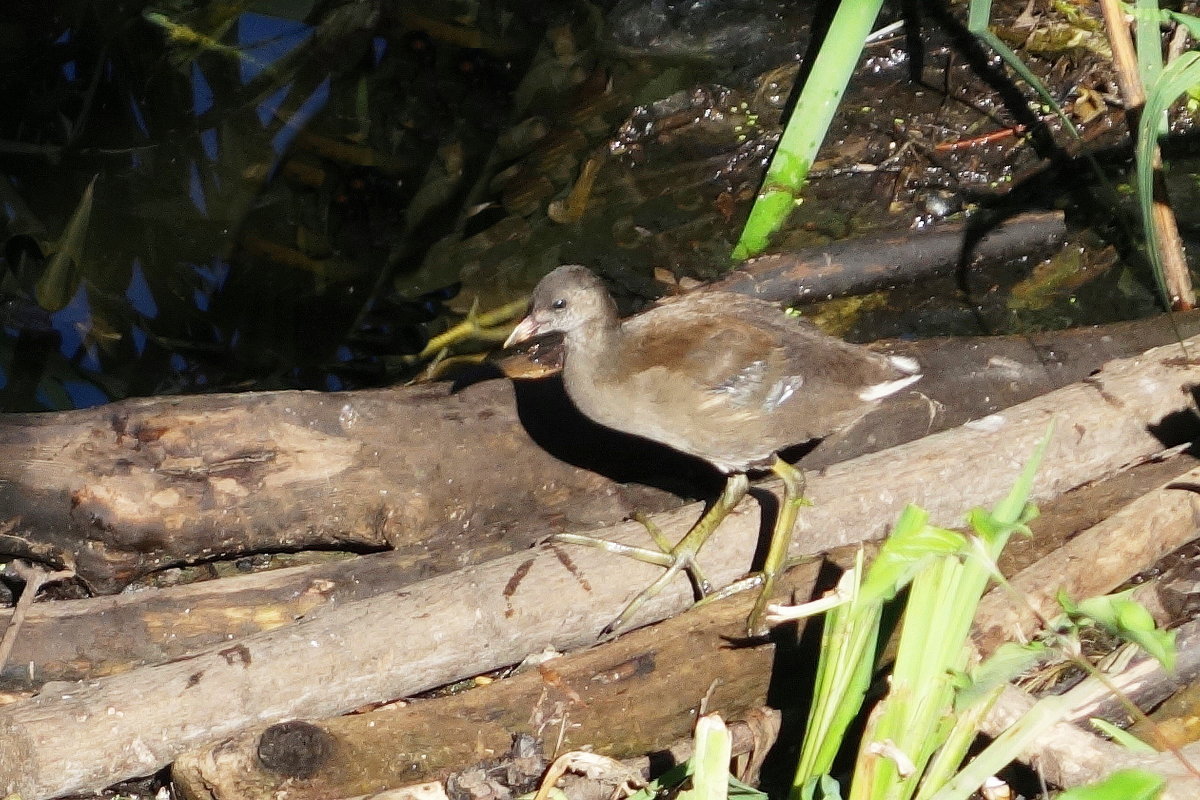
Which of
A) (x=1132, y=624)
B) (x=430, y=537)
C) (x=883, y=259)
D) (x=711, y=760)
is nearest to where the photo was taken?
(x=1132, y=624)

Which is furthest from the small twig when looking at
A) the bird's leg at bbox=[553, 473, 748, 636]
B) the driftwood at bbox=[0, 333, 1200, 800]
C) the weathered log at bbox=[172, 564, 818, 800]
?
the bird's leg at bbox=[553, 473, 748, 636]

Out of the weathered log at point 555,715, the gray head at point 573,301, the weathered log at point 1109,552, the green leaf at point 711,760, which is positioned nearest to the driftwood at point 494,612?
the weathered log at point 555,715

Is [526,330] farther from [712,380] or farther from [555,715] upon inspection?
[555,715]

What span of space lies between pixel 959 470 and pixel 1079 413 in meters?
0.40

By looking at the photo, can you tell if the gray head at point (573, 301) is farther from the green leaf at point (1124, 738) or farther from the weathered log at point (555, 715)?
the green leaf at point (1124, 738)

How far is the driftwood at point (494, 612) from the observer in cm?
272

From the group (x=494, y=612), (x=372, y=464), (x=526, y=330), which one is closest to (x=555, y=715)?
(x=494, y=612)

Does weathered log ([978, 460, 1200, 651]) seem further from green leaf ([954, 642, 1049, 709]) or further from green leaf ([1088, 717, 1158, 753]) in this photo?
green leaf ([954, 642, 1049, 709])

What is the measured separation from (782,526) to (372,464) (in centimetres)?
112

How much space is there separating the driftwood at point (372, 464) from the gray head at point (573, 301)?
1.08 ft

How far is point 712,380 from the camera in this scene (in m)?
3.26

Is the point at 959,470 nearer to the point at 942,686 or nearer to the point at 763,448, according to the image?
the point at 763,448

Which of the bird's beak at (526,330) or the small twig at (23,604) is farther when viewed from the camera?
the bird's beak at (526,330)

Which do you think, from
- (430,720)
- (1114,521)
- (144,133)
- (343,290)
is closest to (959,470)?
(1114,521)
